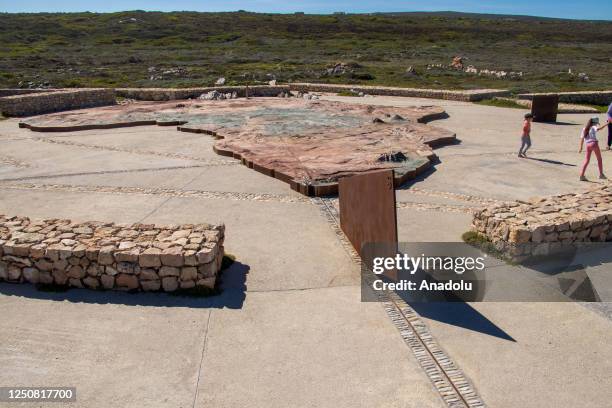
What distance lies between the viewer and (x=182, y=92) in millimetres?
26719

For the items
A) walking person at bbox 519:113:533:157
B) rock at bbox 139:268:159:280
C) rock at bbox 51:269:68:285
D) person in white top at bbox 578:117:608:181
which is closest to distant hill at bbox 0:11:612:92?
walking person at bbox 519:113:533:157

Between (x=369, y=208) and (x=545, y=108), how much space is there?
1563 cm

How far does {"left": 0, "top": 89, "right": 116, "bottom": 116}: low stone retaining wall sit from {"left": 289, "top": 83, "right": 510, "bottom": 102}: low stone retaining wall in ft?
32.8

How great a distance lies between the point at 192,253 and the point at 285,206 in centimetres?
393

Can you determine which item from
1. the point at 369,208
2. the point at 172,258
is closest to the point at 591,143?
the point at 369,208

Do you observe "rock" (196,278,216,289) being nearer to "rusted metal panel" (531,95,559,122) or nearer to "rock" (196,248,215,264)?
"rock" (196,248,215,264)

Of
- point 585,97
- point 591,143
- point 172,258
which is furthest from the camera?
point 585,97

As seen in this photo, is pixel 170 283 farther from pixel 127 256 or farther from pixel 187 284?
pixel 127 256

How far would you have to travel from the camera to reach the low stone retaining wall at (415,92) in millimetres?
26953

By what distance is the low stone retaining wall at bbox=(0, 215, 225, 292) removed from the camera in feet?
23.2

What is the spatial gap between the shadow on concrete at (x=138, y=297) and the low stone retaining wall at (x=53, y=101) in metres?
18.5

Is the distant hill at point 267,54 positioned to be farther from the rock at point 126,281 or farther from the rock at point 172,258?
the rock at point 172,258

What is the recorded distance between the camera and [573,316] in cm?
661

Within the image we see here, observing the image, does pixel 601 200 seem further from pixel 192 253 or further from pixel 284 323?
pixel 192 253
